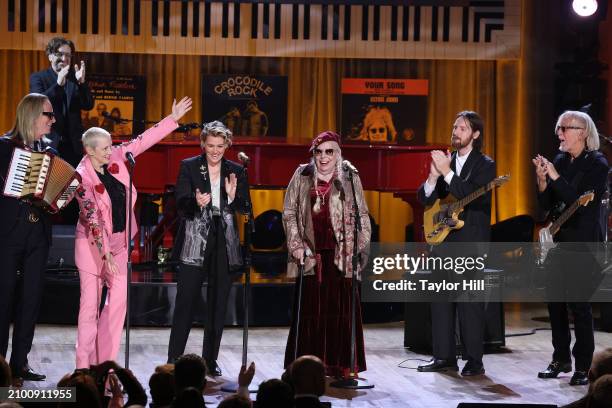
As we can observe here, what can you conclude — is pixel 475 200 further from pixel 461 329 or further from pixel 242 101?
pixel 242 101

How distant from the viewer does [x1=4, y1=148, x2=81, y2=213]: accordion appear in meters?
5.57

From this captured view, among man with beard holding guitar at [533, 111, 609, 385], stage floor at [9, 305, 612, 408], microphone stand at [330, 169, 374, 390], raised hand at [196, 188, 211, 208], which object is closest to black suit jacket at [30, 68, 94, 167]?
stage floor at [9, 305, 612, 408]

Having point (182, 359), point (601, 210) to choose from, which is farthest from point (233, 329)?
point (182, 359)

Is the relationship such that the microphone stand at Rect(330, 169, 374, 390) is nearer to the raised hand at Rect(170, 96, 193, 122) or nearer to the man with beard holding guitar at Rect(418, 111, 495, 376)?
the man with beard holding guitar at Rect(418, 111, 495, 376)

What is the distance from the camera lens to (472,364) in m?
6.40

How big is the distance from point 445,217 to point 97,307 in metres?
2.16

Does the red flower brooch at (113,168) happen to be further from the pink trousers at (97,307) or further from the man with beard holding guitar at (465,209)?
the man with beard holding guitar at (465,209)

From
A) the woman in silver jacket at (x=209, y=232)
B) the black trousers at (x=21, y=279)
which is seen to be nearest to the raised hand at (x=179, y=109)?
the woman in silver jacket at (x=209, y=232)

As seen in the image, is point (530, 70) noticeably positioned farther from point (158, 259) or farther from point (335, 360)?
point (335, 360)

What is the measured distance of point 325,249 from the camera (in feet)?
19.8

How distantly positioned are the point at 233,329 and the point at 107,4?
564 centimetres

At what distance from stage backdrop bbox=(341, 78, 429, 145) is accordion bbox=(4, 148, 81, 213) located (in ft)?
24.3

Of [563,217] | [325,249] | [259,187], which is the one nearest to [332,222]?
[325,249]

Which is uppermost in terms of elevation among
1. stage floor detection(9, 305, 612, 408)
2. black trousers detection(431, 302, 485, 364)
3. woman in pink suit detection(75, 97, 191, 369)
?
woman in pink suit detection(75, 97, 191, 369)
